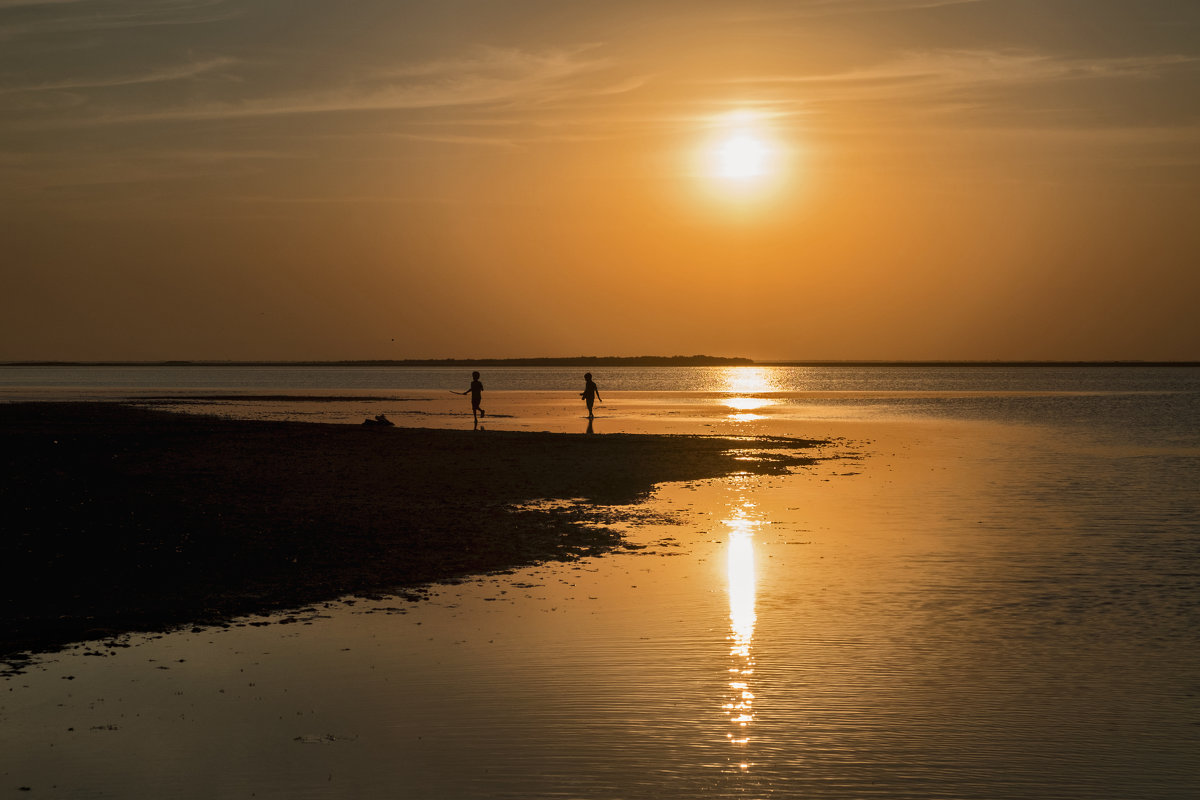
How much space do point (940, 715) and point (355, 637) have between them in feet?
21.3

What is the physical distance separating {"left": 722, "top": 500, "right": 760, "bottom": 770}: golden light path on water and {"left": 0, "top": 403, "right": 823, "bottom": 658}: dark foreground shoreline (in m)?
2.51

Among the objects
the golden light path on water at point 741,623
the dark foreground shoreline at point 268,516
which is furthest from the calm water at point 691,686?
the dark foreground shoreline at point 268,516

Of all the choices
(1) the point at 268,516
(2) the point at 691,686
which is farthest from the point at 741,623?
(1) the point at 268,516

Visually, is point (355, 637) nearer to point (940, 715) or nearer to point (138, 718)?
point (138, 718)

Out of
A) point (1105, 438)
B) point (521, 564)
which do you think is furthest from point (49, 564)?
point (1105, 438)

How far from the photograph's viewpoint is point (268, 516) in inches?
790

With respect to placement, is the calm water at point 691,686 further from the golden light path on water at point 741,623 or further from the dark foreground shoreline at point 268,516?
the dark foreground shoreline at point 268,516

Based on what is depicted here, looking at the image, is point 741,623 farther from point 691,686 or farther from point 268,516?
point 268,516

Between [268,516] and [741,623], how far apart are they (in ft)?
34.5

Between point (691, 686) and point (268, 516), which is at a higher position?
point (268, 516)

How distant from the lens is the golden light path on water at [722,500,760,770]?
9.57 metres

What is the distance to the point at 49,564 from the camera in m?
15.3

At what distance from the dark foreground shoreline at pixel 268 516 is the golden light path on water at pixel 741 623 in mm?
2512

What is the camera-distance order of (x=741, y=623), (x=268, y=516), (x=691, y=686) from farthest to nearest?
(x=268, y=516) < (x=741, y=623) < (x=691, y=686)
